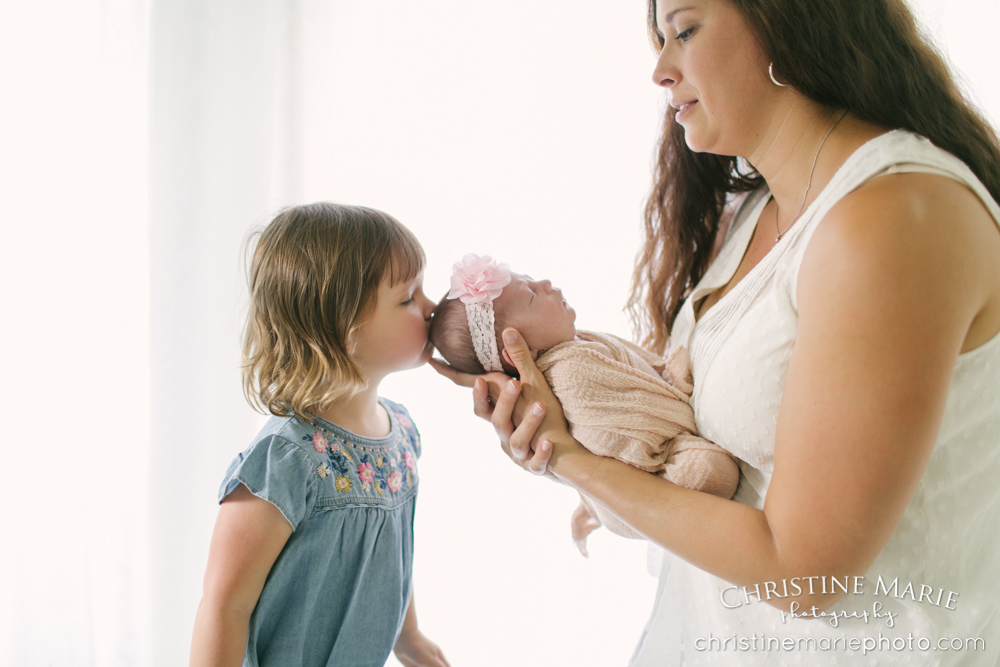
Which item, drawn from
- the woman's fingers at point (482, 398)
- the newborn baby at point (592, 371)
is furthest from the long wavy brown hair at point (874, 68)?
the woman's fingers at point (482, 398)

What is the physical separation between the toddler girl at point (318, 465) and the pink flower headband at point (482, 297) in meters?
0.12

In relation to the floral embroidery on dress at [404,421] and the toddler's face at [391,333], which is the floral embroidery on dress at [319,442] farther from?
the floral embroidery on dress at [404,421]

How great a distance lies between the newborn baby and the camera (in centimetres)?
103

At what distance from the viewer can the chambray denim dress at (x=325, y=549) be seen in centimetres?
109

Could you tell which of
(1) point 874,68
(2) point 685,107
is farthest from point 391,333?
(1) point 874,68

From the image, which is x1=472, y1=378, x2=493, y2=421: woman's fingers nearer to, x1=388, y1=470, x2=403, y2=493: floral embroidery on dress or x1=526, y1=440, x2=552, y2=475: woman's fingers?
x1=526, y1=440, x2=552, y2=475: woman's fingers

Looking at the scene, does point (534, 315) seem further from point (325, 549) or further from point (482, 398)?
point (325, 549)

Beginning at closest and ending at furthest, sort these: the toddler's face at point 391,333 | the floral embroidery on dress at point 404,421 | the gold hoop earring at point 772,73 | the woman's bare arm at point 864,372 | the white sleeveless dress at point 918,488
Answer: the woman's bare arm at point 864,372 → the white sleeveless dress at point 918,488 → the gold hoop earring at point 772,73 → the toddler's face at point 391,333 → the floral embroidery on dress at point 404,421

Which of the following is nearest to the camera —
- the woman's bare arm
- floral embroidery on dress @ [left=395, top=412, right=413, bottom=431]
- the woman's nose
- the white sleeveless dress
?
the woman's bare arm

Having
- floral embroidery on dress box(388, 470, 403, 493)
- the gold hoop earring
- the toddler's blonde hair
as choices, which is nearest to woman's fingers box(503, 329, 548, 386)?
the toddler's blonde hair

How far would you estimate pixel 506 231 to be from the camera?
208 cm

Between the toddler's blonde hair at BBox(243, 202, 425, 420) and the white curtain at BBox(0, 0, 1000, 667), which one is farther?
the white curtain at BBox(0, 0, 1000, 667)

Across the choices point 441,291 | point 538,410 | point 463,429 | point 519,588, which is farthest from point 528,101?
point 519,588

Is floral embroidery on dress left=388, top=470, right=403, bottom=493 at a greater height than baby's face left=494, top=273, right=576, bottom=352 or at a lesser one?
lesser
